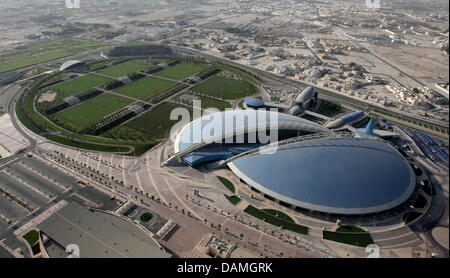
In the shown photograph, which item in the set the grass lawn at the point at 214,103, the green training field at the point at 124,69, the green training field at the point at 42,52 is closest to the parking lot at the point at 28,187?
the grass lawn at the point at 214,103

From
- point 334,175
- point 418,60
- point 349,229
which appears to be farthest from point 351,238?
point 418,60

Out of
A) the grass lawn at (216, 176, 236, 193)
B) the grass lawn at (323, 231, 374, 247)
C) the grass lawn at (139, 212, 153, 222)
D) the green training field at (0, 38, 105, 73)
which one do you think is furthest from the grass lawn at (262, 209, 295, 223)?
the green training field at (0, 38, 105, 73)

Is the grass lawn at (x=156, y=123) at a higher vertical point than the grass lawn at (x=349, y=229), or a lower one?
higher

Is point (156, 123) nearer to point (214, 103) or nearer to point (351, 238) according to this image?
point (214, 103)

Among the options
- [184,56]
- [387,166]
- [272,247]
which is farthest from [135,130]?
[184,56]

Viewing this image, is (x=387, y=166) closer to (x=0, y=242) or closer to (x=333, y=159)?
(x=333, y=159)

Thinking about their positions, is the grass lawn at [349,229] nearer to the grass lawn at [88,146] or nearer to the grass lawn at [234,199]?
the grass lawn at [234,199]
